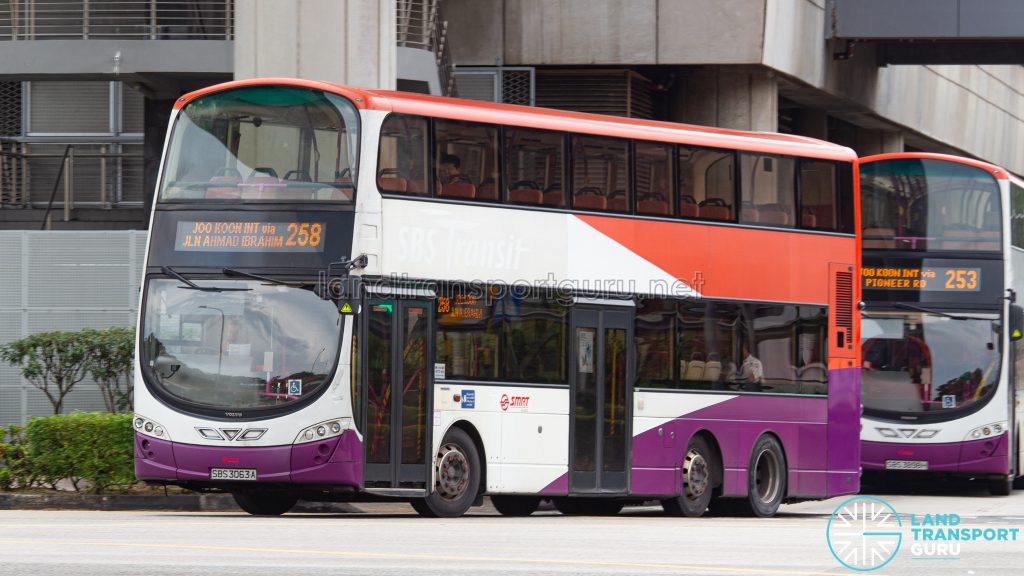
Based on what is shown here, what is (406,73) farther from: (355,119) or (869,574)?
(869,574)

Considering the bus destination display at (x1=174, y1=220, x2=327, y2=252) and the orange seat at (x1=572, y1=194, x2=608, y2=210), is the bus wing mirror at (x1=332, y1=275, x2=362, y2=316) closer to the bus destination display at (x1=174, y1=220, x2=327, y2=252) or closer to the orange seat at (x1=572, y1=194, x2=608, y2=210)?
the bus destination display at (x1=174, y1=220, x2=327, y2=252)

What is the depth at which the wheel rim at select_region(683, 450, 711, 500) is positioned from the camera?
1975 centimetres

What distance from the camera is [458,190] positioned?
1716 cm

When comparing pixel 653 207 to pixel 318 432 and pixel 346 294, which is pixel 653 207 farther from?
pixel 318 432

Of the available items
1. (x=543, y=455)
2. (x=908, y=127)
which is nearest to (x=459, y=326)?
(x=543, y=455)

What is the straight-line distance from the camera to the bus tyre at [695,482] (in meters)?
19.8

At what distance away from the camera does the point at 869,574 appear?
10891mm

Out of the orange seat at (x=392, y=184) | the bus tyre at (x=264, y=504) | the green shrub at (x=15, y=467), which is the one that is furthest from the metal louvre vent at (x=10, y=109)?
the orange seat at (x=392, y=184)

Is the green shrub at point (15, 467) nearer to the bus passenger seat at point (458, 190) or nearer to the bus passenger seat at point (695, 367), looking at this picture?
the bus passenger seat at point (458, 190)

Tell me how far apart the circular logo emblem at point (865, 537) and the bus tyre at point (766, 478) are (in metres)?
0.78

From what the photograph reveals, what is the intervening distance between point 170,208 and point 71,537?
4.51m

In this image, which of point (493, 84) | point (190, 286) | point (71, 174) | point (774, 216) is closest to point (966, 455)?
point (774, 216)

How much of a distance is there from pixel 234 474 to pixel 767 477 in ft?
25.3

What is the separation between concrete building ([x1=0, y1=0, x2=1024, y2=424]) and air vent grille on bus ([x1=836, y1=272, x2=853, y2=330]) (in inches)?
264
